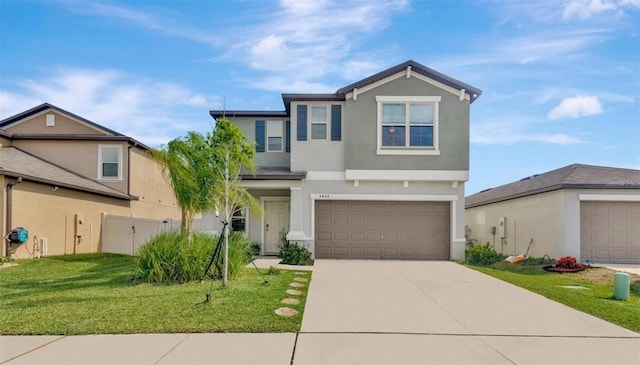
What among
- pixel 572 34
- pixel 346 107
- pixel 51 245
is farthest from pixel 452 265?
pixel 51 245

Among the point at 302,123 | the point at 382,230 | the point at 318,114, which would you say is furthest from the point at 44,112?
the point at 382,230

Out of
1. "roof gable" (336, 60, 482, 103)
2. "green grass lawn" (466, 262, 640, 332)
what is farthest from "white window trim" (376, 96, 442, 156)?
"green grass lawn" (466, 262, 640, 332)

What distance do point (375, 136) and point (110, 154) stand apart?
12442 mm

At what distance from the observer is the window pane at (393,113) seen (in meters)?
15.7

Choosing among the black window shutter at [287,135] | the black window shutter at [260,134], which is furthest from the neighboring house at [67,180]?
the black window shutter at [287,135]

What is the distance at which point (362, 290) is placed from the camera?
374 inches

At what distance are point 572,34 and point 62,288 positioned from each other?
14359 millimetres

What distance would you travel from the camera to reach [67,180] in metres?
17.0

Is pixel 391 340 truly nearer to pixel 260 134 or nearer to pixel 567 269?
pixel 567 269

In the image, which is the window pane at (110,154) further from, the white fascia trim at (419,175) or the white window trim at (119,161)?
the white fascia trim at (419,175)

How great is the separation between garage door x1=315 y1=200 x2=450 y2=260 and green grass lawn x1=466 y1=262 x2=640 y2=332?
2.64m

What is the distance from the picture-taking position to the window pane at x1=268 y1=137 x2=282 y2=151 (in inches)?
680

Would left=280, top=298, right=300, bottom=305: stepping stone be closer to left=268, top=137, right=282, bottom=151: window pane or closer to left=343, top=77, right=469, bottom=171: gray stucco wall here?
→ left=343, top=77, right=469, bottom=171: gray stucco wall

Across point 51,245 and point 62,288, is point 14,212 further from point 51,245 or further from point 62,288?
point 62,288
